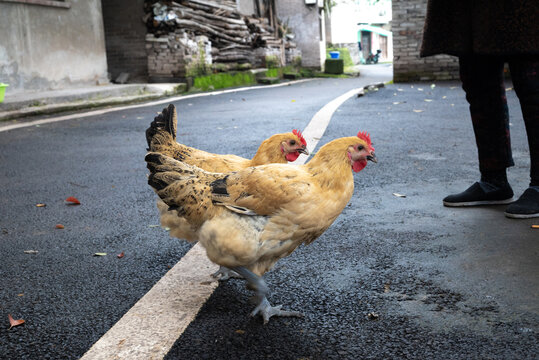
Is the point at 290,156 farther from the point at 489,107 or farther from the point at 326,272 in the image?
the point at 489,107

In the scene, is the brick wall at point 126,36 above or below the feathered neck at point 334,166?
above

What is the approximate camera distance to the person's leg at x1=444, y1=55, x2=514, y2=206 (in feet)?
12.3

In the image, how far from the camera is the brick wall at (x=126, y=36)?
17.8 metres

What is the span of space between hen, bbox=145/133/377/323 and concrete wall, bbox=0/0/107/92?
11.8m

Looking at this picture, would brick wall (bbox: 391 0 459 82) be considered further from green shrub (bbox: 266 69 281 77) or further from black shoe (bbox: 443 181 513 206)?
black shoe (bbox: 443 181 513 206)

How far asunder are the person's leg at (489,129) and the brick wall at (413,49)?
1263 centimetres

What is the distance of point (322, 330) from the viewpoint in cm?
219

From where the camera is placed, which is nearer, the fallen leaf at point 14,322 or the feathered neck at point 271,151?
the fallen leaf at point 14,322

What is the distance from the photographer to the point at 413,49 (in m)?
15.9

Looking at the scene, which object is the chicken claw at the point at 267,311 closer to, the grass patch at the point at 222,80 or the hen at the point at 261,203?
the hen at the point at 261,203

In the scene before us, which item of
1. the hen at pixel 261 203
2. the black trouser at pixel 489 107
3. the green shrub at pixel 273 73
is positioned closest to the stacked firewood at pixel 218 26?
the green shrub at pixel 273 73

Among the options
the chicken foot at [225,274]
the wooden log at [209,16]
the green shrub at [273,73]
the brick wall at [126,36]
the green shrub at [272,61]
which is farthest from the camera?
the green shrub at [272,61]

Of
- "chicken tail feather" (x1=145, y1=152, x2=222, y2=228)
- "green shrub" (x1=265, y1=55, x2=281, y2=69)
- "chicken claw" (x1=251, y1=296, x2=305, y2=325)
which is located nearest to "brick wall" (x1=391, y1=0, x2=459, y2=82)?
"green shrub" (x1=265, y1=55, x2=281, y2=69)

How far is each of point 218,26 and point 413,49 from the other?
24.0 ft
